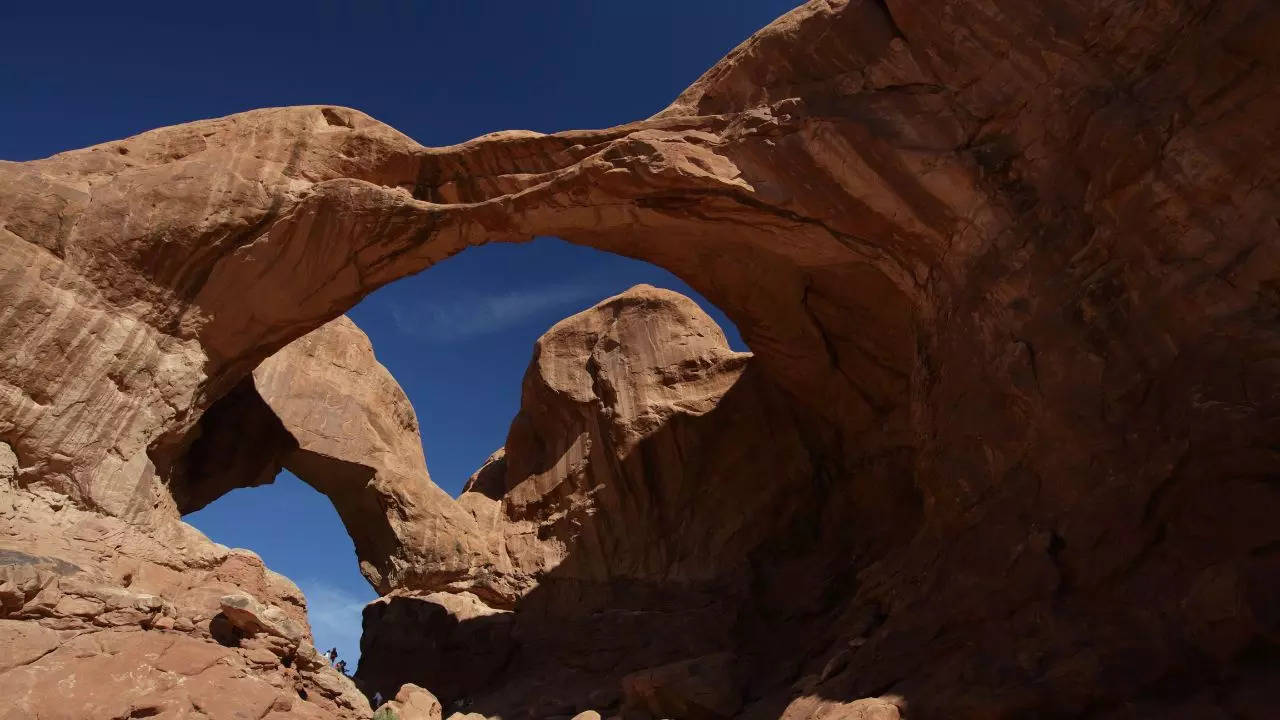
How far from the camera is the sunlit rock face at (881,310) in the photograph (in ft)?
29.2

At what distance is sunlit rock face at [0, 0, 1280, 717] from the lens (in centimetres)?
889

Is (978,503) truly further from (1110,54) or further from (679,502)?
(679,502)

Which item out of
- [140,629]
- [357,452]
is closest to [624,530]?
[357,452]

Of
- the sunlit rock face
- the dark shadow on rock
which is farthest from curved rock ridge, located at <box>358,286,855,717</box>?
the sunlit rock face

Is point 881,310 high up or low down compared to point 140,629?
up

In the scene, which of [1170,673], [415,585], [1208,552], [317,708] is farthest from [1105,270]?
[415,585]

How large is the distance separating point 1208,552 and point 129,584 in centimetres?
1269

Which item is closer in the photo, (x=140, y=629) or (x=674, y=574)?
(x=140, y=629)

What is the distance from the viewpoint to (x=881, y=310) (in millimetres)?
16500

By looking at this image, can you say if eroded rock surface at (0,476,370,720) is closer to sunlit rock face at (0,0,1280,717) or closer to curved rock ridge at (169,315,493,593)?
sunlit rock face at (0,0,1280,717)

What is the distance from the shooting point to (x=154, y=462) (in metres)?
13.3

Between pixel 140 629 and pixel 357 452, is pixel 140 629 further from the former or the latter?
pixel 357 452

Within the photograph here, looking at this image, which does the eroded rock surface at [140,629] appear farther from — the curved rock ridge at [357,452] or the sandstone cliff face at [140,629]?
the curved rock ridge at [357,452]

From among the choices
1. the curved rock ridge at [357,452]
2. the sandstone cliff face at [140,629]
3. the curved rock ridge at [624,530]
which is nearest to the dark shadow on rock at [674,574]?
the curved rock ridge at [624,530]
